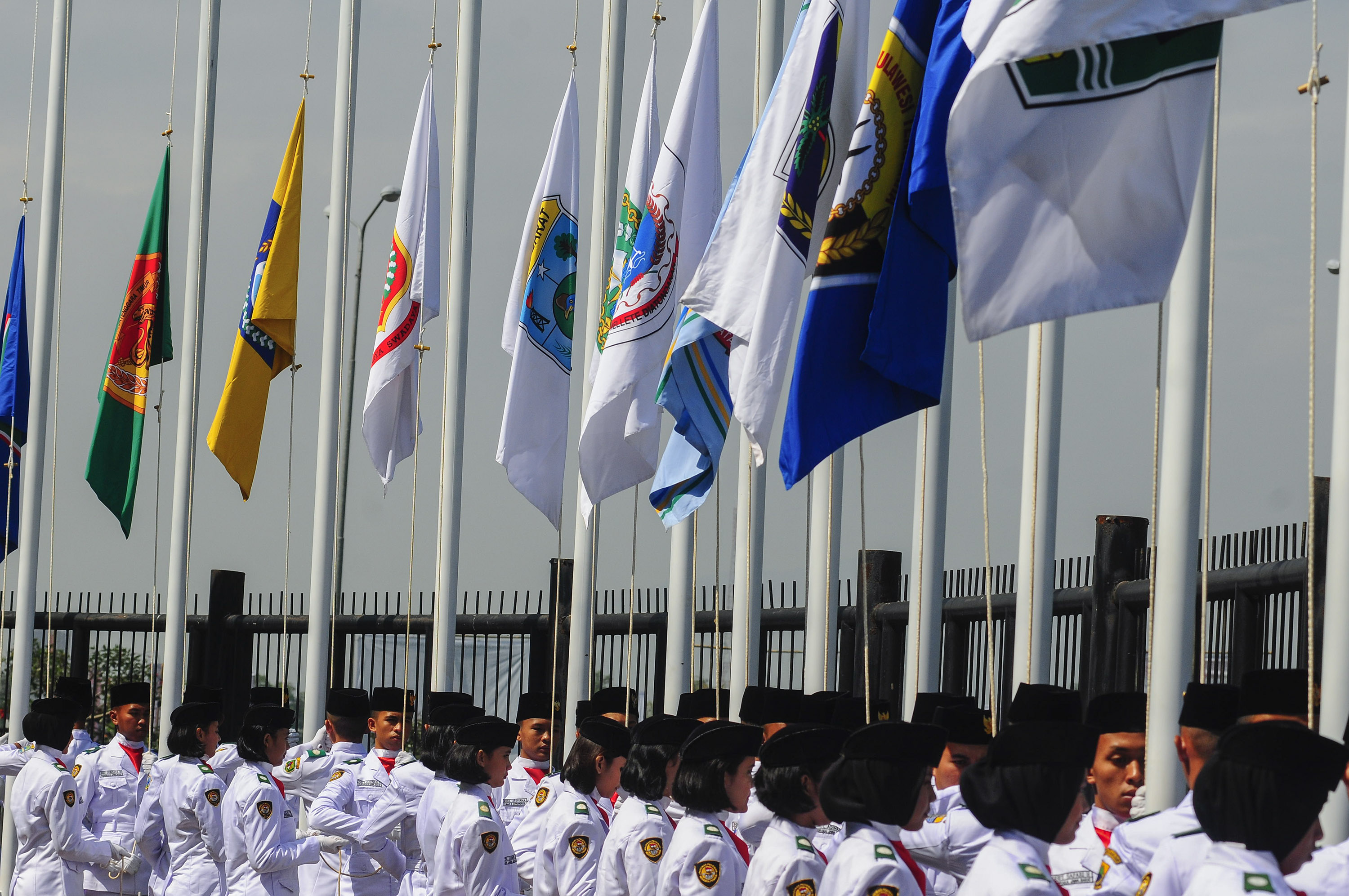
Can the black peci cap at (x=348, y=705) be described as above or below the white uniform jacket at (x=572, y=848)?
above

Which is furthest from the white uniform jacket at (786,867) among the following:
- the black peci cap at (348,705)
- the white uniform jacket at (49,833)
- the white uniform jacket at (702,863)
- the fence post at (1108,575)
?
the white uniform jacket at (49,833)

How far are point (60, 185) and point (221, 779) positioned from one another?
8.19m

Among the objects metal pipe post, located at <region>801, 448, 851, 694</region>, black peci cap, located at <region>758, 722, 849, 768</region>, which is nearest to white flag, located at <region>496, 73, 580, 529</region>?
metal pipe post, located at <region>801, 448, 851, 694</region>

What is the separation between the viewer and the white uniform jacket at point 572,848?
24.2ft

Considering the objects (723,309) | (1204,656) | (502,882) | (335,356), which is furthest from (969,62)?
(335,356)

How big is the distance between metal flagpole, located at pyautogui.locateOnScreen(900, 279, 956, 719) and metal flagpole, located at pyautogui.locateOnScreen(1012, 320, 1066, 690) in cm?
47

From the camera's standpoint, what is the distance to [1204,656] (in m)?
7.04

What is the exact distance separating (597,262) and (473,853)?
17.3 feet

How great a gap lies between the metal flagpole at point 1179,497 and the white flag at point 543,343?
18.9 ft

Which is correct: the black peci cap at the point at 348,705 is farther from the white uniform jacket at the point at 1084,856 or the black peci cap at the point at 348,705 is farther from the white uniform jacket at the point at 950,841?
the white uniform jacket at the point at 1084,856

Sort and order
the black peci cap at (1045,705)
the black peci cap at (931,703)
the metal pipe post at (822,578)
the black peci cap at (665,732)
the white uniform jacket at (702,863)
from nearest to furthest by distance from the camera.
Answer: the white uniform jacket at (702,863)
the black peci cap at (1045,705)
the black peci cap at (665,732)
the black peci cap at (931,703)
the metal pipe post at (822,578)

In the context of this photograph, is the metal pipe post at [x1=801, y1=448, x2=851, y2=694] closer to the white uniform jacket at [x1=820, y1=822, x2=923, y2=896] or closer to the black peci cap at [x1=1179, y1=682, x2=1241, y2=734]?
the black peci cap at [x1=1179, y1=682, x2=1241, y2=734]

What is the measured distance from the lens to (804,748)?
5.89 metres

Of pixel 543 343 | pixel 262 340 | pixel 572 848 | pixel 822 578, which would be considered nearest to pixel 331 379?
pixel 262 340
